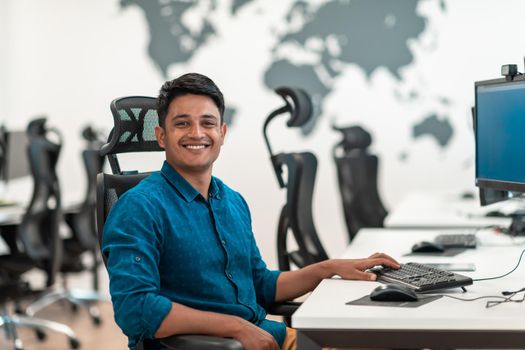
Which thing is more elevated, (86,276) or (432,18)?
(432,18)

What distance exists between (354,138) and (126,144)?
2717mm

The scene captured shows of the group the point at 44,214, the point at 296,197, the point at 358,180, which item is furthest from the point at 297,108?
the point at 44,214

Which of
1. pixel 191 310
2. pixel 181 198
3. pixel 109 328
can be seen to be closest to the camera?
pixel 191 310

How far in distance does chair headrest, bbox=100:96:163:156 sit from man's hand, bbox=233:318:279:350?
585mm

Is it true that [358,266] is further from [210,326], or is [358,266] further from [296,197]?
[296,197]

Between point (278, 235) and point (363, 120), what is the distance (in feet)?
11.3

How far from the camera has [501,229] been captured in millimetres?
3479

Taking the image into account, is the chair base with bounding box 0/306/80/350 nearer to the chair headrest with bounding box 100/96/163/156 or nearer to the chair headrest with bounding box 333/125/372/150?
the chair headrest with bounding box 333/125/372/150

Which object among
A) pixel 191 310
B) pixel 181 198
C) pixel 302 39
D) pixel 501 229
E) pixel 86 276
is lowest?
pixel 86 276

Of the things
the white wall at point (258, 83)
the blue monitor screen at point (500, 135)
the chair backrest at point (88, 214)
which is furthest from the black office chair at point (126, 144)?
the white wall at point (258, 83)

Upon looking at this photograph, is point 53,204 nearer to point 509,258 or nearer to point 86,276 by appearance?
point 86,276

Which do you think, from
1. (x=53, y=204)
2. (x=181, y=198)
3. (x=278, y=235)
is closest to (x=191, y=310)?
(x=181, y=198)

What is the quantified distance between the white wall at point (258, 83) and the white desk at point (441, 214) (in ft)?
3.64

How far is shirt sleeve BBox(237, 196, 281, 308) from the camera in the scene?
2400 millimetres
